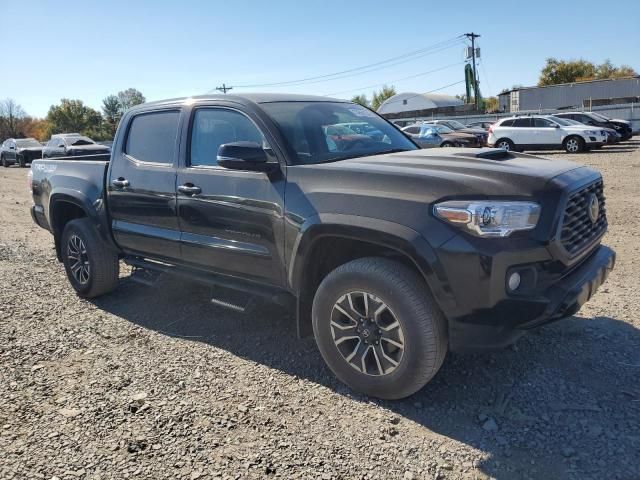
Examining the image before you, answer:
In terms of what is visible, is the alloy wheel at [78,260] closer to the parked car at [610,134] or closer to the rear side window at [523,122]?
the rear side window at [523,122]

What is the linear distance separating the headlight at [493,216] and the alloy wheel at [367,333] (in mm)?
668

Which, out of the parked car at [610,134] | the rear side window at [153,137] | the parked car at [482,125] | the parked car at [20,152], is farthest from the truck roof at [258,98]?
the parked car at [482,125]

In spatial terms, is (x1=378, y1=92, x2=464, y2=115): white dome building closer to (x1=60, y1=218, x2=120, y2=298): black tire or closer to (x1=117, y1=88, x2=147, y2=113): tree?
(x1=117, y1=88, x2=147, y2=113): tree

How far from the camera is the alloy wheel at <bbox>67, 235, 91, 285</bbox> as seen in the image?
5.29 metres

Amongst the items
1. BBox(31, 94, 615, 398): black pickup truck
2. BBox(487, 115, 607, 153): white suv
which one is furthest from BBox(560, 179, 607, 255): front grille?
BBox(487, 115, 607, 153): white suv

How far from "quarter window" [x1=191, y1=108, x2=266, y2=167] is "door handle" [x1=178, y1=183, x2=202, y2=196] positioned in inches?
7.6

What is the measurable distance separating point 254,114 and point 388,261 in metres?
1.52

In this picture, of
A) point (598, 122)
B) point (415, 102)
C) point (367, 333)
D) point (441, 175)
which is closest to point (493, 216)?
point (441, 175)

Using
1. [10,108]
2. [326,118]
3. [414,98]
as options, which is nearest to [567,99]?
[414,98]

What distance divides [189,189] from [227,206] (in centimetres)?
44

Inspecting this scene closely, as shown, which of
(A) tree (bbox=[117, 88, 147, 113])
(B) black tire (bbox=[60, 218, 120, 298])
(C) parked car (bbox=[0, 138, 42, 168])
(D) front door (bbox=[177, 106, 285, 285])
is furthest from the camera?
(A) tree (bbox=[117, 88, 147, 113])

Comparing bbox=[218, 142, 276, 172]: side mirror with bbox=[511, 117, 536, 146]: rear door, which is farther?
bbox=[511, 117, 536, 146]: rear door

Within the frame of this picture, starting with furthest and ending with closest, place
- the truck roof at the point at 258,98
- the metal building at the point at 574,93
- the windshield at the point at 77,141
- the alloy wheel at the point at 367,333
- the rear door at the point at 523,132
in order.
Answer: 1. the metal building at the point at 574,93
2. the windshield at the point at 77,141
3. the rear door at the point at 523,132
4. the truck roof at the point at 258,98
5. the alloy wheel at the point at 367,333

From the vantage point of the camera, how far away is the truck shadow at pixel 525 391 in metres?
2.70
